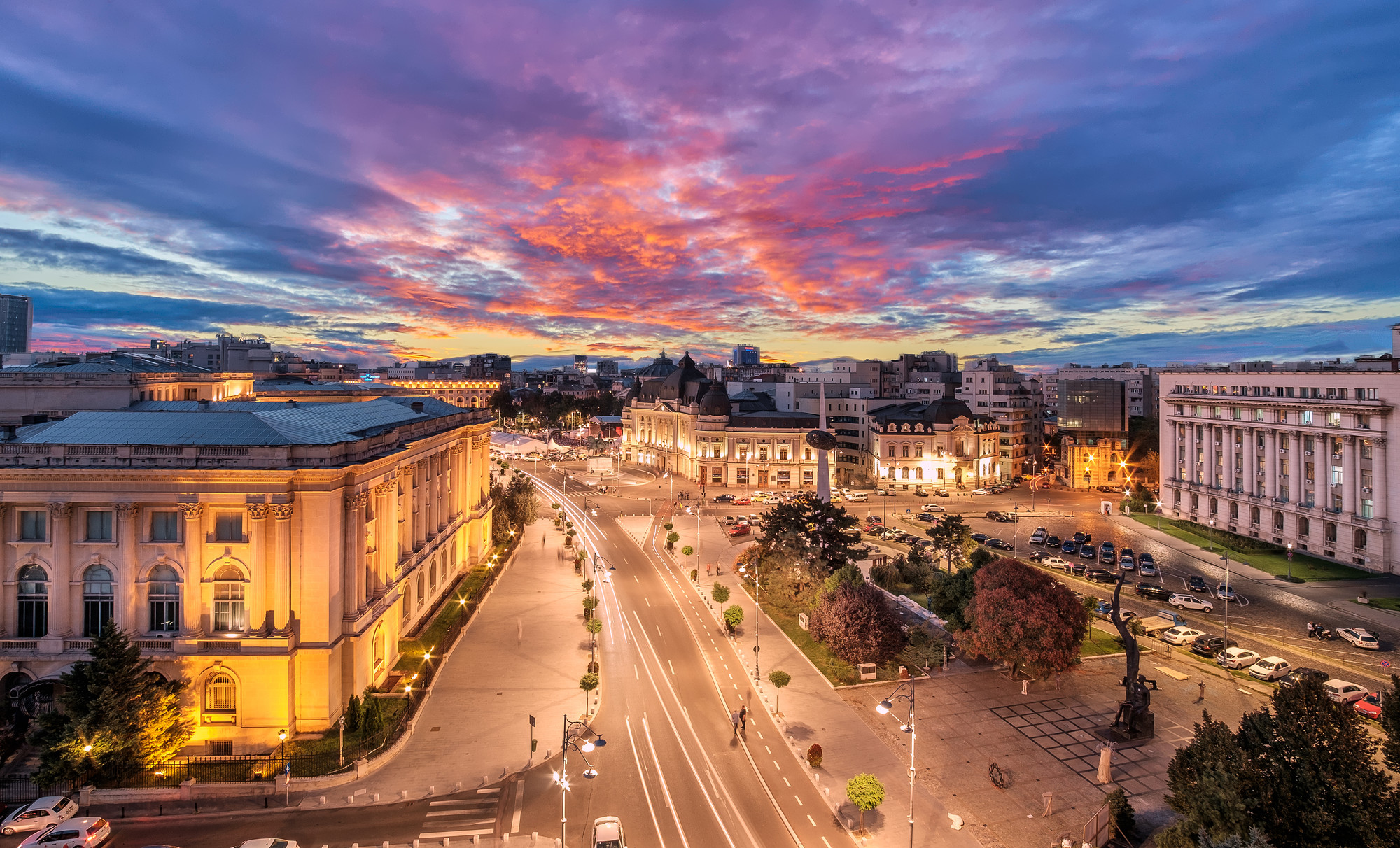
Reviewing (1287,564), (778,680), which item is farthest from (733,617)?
(1287,564)

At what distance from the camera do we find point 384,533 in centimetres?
4447

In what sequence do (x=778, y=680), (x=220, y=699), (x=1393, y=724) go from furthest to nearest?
1. (x=778, y=680)
2. (x=220, y=699)
3. (x=1393, y=724)

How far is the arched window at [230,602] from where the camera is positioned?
36219 mm

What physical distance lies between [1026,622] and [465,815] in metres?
31.8

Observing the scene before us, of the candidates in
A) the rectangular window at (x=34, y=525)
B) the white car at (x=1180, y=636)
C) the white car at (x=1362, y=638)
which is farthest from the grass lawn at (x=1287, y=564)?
the rectangular window at (x=34, y=525)

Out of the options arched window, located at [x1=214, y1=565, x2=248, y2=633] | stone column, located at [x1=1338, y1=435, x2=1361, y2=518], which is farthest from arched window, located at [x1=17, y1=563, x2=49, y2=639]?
stone column, located at [x1=1338, y1=435, x2=1361, y2=518]

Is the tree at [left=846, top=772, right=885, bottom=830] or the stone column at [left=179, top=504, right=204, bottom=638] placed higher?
the stone column at [left=179, top=504, right=204, bottom=638]

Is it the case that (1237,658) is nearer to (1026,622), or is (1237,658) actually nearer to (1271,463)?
(1026,622)

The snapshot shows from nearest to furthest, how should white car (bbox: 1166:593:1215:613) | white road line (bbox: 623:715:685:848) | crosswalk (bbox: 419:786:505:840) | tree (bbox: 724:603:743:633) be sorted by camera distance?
1. crosswalk (bbox: 419:786:505:840)
2. white road line (bbox: 623:715:685:848)
3. tree (bbox: 724:603:743:633)
4. white car (bbox: 1166:593:1215:613)

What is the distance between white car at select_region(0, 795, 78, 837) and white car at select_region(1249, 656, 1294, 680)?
63.9 metres

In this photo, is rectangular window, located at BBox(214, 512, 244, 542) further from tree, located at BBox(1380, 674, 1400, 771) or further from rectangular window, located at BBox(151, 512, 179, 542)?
tree, located at BBox(1380, 674, 1400, 771)

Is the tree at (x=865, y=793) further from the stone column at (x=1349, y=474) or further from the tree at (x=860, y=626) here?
the stone column at (x=1349, y=474)

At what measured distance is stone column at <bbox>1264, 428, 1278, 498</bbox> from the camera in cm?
7850

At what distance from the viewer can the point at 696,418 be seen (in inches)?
5310
